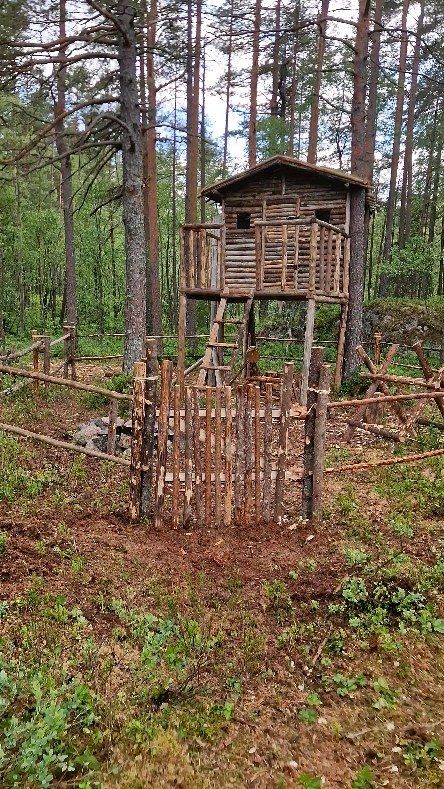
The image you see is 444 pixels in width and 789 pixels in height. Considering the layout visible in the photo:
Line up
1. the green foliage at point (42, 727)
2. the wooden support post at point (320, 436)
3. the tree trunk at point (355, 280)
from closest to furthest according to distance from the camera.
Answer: the green foliage at point (42, 727), the wooden support post at point (320, 436), the tree trunk at point (355, 280)

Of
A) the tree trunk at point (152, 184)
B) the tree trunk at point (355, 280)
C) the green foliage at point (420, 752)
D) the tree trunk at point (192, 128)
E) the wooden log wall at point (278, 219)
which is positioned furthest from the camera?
the tree trunk at point (192, 128)

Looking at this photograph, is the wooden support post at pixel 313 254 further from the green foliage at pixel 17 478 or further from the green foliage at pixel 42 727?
the green foliage at pixel 42 727

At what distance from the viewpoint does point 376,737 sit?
133 inches

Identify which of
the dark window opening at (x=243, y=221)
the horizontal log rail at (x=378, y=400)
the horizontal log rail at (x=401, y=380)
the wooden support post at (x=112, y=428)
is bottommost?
the wooden support post at (x=112, y=428)

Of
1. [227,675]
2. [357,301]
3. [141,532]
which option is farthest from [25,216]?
[227,675]

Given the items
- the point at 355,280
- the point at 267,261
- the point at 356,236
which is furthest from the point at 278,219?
the point at 355,280

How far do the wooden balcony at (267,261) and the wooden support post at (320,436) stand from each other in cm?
618

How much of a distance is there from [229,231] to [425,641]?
47.4 ft

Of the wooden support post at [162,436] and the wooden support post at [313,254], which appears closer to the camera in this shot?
the wooden support post at [162,436]

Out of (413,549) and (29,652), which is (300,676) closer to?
(29,652)

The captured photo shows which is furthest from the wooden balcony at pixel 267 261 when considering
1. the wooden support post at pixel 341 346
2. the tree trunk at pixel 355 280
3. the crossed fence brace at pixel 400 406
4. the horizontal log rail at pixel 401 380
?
the horizontal log rail at pixel 401 380

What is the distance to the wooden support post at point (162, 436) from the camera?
226 inches

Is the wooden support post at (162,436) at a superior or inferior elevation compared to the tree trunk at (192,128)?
inferior

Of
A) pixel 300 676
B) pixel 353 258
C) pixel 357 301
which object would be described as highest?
pixel 353 258
